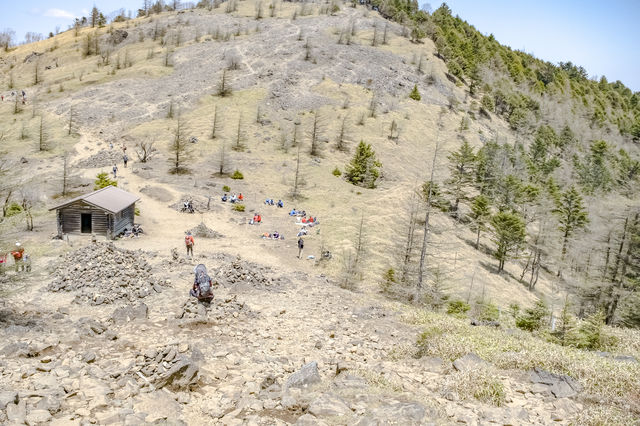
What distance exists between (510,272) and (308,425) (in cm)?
4757

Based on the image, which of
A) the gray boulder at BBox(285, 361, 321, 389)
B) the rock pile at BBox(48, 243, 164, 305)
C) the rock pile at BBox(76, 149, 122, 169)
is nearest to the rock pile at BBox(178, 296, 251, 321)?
the rock pile at BBox(48, 243, 164, 305)

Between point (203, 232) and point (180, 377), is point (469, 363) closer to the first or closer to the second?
point (180, 377)

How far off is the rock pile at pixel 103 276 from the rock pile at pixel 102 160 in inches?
1347

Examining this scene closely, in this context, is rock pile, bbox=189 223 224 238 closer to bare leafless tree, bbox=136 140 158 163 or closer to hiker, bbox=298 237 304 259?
hiker, bbox=298 237 304 259

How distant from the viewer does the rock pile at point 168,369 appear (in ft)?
35.7

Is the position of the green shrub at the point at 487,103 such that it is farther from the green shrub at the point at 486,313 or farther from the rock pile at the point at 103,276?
the rock pile at the point at 103,276

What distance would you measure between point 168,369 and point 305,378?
3.73 m

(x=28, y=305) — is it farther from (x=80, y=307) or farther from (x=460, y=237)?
(x=460, y=237)

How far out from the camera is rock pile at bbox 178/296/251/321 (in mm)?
15703

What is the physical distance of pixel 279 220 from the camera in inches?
1631

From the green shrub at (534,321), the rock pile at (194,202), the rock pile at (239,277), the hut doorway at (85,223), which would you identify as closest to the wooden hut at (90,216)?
the hut doorway at (85,223)

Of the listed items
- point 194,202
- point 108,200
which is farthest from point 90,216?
point 194,202

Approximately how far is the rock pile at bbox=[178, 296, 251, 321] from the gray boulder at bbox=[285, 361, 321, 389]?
569 cm

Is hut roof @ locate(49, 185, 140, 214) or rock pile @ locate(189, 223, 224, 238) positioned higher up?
hut roof @ locate(49, 185, 140, 214)
